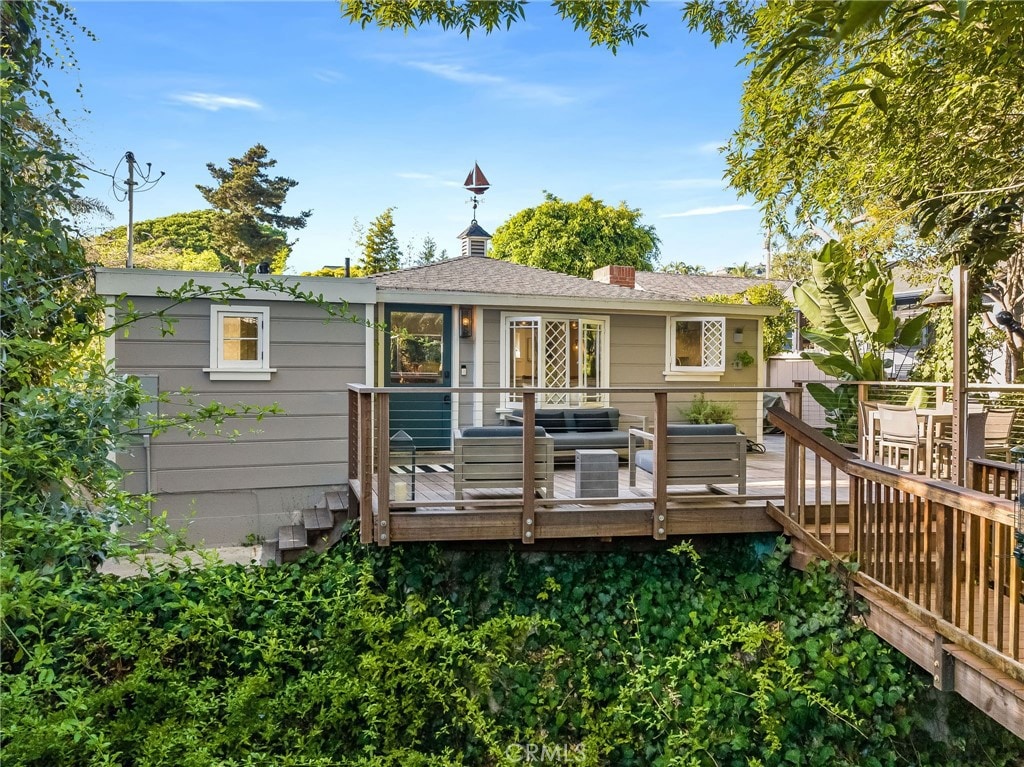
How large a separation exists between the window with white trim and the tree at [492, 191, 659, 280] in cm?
1246

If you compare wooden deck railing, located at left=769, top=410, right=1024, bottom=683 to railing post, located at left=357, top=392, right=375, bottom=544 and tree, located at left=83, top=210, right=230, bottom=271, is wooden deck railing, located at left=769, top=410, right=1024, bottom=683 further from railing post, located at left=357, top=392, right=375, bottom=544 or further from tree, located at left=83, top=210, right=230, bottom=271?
tree, located at left=83, top=210, right=230, bottom=271

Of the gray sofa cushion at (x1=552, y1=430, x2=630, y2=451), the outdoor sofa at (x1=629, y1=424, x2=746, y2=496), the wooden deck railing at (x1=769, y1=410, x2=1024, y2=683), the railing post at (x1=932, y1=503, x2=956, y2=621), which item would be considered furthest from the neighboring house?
the railing post at (x1=932, y1=503, x2=956, y2=621)

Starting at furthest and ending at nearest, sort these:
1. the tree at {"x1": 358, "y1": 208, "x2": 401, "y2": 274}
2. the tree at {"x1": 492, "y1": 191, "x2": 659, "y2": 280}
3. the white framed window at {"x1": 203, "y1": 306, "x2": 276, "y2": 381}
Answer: the tree at {"x1": 492, "y1": 191, "x2": 659, "y2": 280}, the tree at {"x1": 358, "y1": 208, "x2": 401, "y2": 274}, the white framed window at {"x1": 203, "y1": 306, "x2": 276, "y2": 381}

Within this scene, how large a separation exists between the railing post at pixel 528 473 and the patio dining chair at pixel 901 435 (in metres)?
3.82

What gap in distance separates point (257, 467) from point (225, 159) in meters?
20.0

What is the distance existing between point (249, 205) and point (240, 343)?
59.1ft

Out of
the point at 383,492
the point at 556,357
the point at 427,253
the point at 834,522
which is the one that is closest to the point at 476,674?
the point at 383,492

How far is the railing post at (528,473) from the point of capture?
4680 millimetres

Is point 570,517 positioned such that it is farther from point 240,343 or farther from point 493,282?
point 493,282

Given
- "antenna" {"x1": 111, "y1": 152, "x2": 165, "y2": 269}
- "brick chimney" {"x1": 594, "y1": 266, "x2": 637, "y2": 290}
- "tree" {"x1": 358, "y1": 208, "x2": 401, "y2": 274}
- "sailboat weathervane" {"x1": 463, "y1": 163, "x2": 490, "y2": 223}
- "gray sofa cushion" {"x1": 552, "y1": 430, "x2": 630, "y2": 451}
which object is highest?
"tree" {"x1": 358, "y1": 208, "x2": 401, "y2": 274}

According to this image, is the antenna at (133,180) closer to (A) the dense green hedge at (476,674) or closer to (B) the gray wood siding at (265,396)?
(B) the gray wood siding at (265,396)

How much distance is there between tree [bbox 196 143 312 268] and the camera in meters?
22.8

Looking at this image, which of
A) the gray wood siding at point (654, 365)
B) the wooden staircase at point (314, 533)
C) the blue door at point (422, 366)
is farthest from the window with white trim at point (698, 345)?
the wooden staircase at point (314, 533)

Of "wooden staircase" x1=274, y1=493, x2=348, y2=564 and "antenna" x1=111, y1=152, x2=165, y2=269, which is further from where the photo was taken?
"antenna" x1=111, y1=152, x2=165, y2=269
